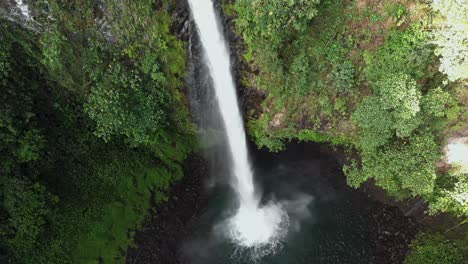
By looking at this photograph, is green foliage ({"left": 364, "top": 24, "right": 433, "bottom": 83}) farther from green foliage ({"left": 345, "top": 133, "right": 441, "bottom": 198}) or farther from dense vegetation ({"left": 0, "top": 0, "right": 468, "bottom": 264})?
green foliage ({"left": 345, "top": 133, "right": 441, "bottom": 198})

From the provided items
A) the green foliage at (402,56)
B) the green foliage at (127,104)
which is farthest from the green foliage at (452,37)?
the green foliage at (127,104)

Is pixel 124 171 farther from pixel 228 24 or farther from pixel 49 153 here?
pixel 228 24

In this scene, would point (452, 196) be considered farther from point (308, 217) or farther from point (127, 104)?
point (127, 104)

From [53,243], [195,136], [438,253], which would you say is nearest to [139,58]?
[195,136]

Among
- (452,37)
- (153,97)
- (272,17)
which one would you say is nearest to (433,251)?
(452,37)

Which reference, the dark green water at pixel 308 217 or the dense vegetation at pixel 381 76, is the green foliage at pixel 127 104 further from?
the dark green water at pixel 308 217
